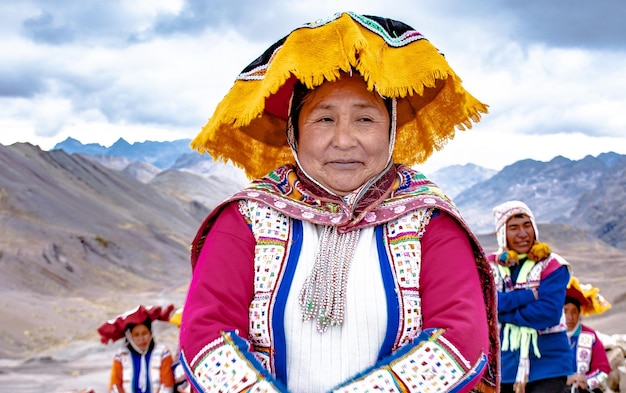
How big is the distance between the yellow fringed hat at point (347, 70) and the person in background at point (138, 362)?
3728 millimetres

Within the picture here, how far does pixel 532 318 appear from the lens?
3.78m

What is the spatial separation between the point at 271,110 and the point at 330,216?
55cm

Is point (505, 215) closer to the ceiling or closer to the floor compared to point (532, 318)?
closer to the ceiling

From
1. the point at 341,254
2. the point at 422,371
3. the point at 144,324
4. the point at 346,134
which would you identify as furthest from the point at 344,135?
the point at 144,324

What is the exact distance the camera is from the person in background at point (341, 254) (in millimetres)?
1612

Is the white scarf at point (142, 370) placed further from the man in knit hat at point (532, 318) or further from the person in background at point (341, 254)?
the person in background at point (341, 254)


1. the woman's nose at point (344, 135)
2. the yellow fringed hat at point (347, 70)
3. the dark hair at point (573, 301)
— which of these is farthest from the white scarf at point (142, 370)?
the woman's nose at point (344, 135)

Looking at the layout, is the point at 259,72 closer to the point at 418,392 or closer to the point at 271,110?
the point at 271,110

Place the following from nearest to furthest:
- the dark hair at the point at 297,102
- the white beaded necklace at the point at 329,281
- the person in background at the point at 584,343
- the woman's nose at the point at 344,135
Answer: the white beaded necklace at the point at 329,281, the woman's nose at the point at 344,135, the dark hair at the point at 297,102, the person in background at the point at 584,343

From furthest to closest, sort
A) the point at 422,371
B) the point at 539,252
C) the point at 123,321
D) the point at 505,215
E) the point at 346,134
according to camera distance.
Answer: the point at 123,321 < the point at 505,215 < the point at 539,252 < the point at 346,134 < the point at 422,371

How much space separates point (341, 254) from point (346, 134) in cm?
30

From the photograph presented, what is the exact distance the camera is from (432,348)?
1.58m

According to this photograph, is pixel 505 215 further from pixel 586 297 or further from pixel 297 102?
pixel 297 102

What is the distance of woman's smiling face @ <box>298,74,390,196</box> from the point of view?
1833 mm
